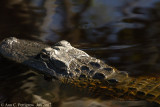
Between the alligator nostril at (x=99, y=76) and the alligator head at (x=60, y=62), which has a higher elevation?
the alligator head at (x=60, y=62)

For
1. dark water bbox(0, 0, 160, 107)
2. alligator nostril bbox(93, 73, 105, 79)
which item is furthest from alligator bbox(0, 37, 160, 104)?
dark water bbox(0, 0, 160, 107)

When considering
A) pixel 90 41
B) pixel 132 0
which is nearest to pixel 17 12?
pixel 90 41

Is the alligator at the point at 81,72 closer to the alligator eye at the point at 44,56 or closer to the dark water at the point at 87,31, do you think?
the alligator eye at the point at 44,56

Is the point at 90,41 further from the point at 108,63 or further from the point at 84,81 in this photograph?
the point at 84,81

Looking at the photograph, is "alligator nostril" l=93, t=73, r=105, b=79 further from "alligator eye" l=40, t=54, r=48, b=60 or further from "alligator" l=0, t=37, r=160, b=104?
"alligator eye" l=40, t=54, r=48, b=60

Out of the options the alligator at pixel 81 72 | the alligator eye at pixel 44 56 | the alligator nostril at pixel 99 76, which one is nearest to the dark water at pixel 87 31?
the alligator at pixel 81 72

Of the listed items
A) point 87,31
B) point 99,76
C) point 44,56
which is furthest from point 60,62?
point 87,31
